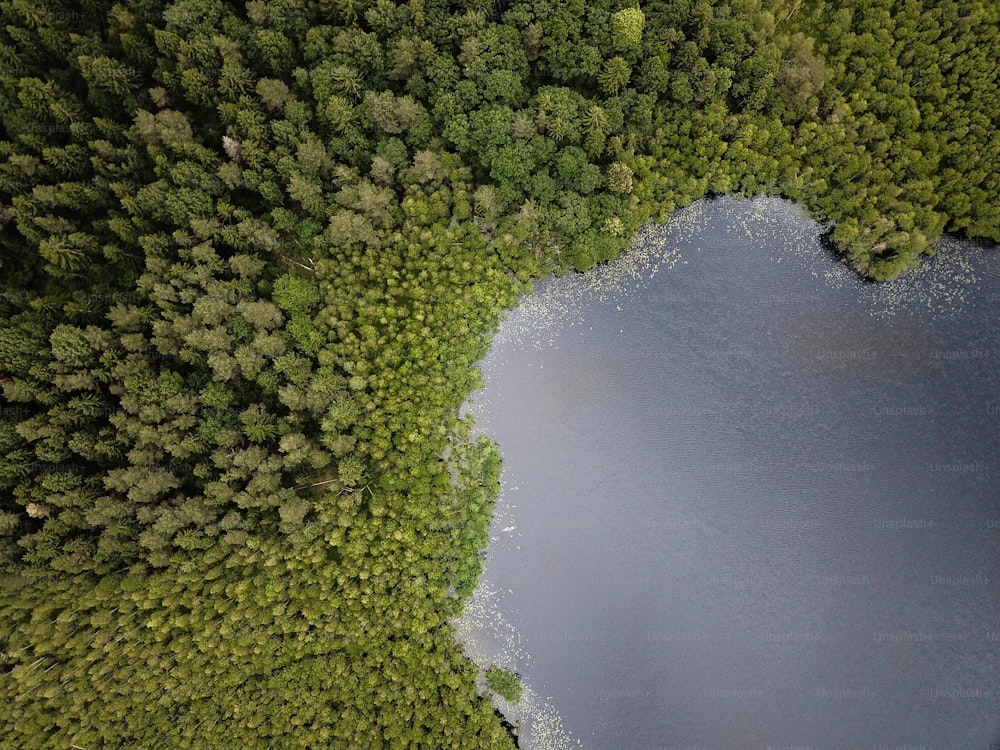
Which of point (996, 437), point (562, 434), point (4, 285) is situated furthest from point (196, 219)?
point (996, 437)

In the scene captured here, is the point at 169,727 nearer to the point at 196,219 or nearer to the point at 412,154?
the point at 196,219

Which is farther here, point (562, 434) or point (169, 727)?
point (562, 434)

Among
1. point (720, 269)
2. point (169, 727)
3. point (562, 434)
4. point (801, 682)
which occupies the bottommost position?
point (169, 727)

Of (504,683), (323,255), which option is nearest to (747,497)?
(504,683)

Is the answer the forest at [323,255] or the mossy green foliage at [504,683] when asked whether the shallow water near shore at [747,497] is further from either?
the forest at [323,255]

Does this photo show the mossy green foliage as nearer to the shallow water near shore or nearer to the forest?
the forest

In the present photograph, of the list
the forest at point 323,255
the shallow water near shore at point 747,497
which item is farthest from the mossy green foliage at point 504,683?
the shallow water near shore at point 747,497
